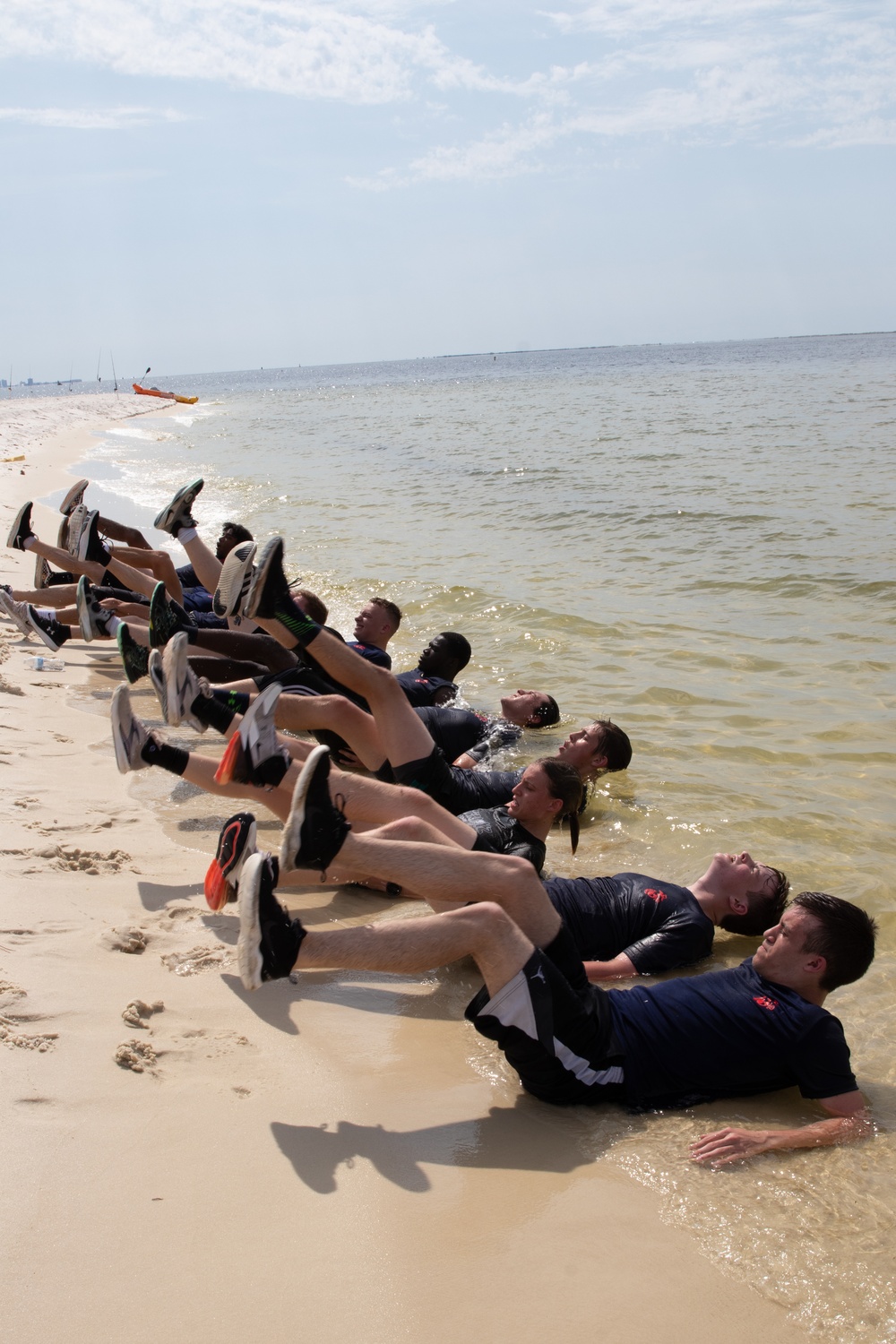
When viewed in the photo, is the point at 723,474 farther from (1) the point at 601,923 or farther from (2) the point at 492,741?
(1) the point at 601,923

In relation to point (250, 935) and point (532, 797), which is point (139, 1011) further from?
point (532, 797)

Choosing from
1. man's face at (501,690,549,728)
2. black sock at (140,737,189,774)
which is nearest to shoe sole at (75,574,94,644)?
man's face at (501,690,549,728)

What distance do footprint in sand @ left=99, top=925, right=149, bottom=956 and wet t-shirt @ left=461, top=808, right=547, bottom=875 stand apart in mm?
1354

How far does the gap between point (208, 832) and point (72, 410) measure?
54096 mm

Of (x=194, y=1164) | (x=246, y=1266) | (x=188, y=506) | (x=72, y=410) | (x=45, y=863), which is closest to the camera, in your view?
(x=246, y=1266)

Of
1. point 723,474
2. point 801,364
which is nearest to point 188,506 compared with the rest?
point 723,474

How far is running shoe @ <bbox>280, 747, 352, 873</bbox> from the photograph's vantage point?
3062mm

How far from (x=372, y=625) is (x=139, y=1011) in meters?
3.87

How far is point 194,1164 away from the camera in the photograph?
261 cm

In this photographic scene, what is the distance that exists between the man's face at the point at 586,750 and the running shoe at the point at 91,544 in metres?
4.02

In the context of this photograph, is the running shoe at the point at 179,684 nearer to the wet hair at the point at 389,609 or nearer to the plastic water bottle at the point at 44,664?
the wet hair at the point at 389,609

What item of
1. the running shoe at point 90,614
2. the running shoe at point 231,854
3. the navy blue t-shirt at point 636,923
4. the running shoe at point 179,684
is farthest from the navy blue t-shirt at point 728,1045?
the running shoe at point 90,614

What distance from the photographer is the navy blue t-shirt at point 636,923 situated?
4.19 metres

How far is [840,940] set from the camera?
11.0 feet
